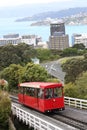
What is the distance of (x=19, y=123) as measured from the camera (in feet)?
86.1

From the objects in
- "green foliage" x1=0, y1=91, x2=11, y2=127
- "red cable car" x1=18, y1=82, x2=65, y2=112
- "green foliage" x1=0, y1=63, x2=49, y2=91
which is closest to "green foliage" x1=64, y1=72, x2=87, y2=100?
"green foliage" x1=0, y1=63, x2=49, y2=91

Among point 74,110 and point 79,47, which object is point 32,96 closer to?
point 74,110

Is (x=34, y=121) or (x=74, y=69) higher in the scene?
(x=34, y=121)

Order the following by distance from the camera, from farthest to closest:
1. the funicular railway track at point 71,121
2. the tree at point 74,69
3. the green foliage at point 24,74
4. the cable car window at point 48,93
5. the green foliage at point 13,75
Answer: the tree at point 74,69 → the green foliage at point 13,75 → the green foliage at point 24,74 → the cable car window at point 48,93 → the funicular railway track at point 71,121

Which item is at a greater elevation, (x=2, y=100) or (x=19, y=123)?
(x=2, y=100)

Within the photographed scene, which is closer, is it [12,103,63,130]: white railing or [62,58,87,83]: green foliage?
[12,103,63,130]: white railing

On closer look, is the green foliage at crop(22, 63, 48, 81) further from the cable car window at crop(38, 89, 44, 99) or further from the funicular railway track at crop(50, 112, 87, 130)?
the funicular railway track at crop(50, 112, 87, 130)

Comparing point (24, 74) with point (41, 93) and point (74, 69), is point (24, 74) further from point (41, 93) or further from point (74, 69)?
point (41, 93)

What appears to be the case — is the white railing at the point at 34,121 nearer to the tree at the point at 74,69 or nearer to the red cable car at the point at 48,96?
the red cable car at the point at 48,96

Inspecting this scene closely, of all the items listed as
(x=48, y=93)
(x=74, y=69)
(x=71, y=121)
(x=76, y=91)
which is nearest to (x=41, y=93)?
(x=48, y=93)

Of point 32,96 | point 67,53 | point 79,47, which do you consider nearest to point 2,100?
point 32,96

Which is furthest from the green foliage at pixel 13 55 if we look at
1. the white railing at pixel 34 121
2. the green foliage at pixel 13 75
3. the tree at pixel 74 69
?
the white railing at pixel 34 121

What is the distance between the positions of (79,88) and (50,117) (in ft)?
43.8

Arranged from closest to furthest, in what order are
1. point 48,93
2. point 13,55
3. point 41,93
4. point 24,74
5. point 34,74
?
point 48,93 < point 41,93 < point 34,74 < point 24,74 < point 13,55
